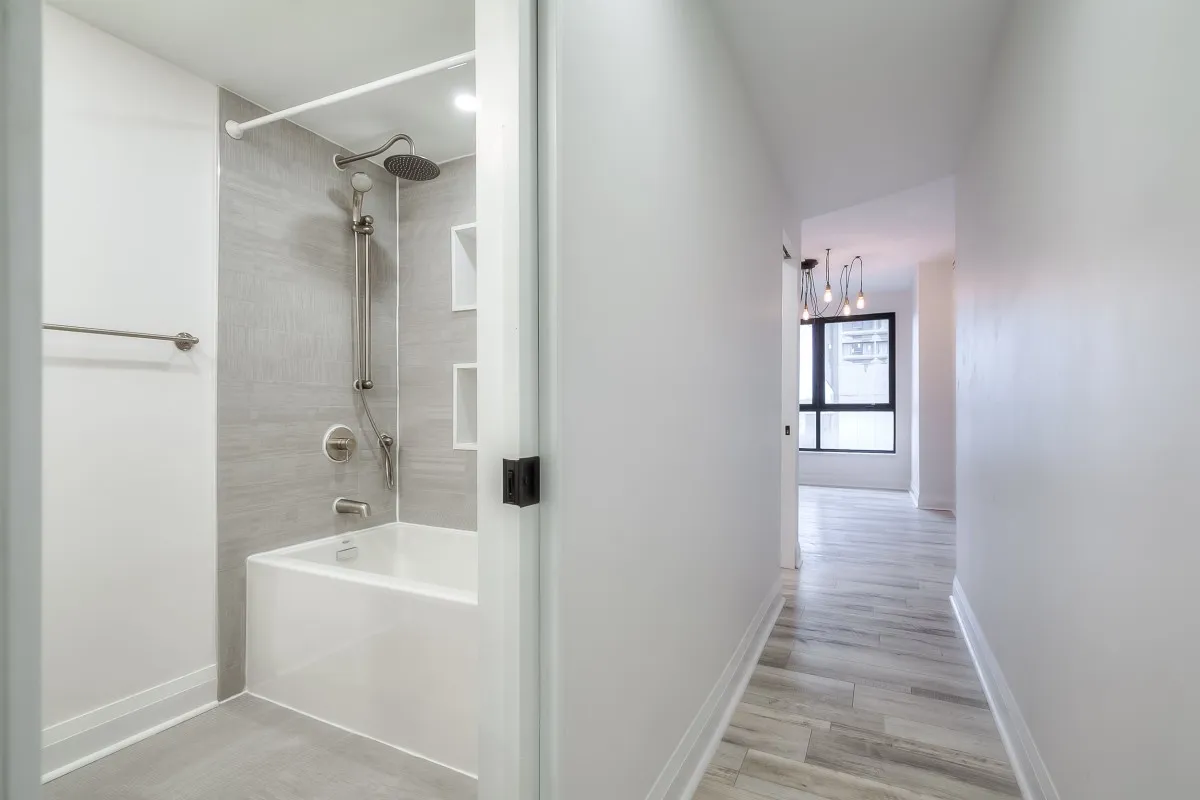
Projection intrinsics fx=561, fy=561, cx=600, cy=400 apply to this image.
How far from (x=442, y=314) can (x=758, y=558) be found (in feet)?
6.57

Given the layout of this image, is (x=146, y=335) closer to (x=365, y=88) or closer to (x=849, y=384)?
(x=365, y=88)

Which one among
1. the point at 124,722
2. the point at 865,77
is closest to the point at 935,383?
the point at 865,77

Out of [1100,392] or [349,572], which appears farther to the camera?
[349,572]

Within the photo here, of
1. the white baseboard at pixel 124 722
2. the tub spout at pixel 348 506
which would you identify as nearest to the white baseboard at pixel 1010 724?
the tub spout at pixel 348 506

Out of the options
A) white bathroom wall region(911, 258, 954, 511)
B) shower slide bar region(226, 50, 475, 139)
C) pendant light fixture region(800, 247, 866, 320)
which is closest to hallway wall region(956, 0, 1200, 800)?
shower slide bar region(226, 50, 475, 139)

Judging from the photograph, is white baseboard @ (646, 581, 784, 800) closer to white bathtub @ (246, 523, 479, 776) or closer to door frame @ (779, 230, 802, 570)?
white bathtub @ (246, 523, 479, 776)

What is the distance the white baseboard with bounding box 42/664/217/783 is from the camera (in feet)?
5.32

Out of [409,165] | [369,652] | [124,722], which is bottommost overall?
[124,722]

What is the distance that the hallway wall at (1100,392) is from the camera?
2.97ft

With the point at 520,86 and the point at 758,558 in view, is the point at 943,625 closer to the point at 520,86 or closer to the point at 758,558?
the point at 758,558

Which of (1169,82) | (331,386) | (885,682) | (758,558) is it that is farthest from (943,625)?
(331,386)

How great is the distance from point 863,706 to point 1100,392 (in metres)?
1.50

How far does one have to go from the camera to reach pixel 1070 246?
140cm

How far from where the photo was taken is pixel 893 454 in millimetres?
7336
